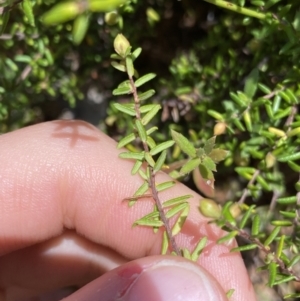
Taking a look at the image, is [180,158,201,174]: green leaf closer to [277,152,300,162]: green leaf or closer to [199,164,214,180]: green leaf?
[199,164,214,180]: green leaf

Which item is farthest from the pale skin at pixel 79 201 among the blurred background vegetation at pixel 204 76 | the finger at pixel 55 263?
the blurred background vegetation at pixel 204 76

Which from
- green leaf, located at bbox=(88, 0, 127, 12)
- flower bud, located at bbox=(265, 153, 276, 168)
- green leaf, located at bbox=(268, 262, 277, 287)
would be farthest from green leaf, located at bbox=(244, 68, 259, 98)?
green leaf, located at bbox=(88, 0, 127, 12)

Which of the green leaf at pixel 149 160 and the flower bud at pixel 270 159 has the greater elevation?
the green leaf at pixel 149 160

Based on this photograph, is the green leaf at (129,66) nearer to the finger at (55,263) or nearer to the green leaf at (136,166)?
the green leaf at (136,166)

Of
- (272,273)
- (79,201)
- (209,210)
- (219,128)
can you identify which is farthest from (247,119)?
(79,201)

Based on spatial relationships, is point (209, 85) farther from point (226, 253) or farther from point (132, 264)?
point (132, 264)

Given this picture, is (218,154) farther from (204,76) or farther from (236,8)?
(204,76)

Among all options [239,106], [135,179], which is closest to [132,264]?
[135,179]
